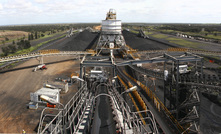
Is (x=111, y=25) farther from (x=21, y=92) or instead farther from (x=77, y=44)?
(x=21, y=92)

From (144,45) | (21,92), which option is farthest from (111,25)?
(21,92)

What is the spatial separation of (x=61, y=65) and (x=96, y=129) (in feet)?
129

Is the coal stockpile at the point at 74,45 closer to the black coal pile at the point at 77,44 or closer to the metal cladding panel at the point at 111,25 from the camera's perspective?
the black coal pile at the point at 77,44

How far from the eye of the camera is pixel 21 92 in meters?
30.2

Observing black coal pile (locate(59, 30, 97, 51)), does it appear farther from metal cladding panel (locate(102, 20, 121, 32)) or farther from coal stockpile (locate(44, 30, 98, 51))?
metal cladding panel (locate(102, 20, 121, 32))

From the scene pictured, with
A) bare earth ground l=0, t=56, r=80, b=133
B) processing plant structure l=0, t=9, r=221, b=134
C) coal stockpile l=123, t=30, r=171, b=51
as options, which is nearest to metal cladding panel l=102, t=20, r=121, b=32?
bare earth ground l=0, t=56, r=80, b=133

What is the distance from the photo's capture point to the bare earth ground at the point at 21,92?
20.8m

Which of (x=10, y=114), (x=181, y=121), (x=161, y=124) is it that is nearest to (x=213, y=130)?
(x=181, y=121)

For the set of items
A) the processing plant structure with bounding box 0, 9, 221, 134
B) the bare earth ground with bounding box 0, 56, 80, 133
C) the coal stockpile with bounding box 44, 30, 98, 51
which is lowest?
the bare earth ground with bounding box 0, 56, 80, 133

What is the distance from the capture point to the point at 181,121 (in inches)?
762

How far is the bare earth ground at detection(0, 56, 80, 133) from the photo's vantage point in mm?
20750

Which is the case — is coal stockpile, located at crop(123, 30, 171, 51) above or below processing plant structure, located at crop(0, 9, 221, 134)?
above

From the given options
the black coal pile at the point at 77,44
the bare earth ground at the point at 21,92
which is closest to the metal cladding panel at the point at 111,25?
the bare earth ground at the point at 21,92

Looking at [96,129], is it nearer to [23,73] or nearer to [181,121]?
[181,121]
